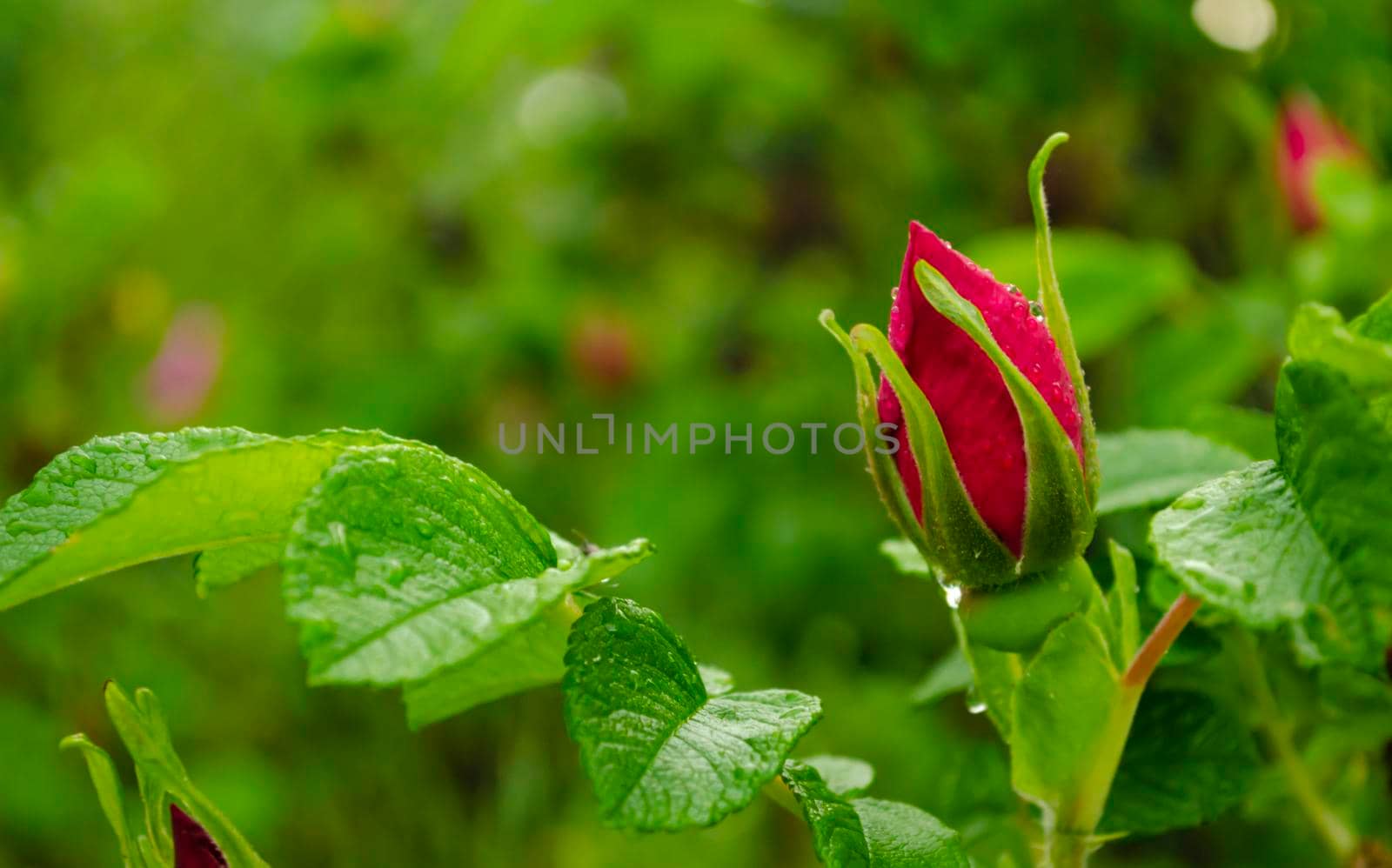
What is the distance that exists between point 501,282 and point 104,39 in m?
0.77

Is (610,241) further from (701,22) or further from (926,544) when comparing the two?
(926,544)

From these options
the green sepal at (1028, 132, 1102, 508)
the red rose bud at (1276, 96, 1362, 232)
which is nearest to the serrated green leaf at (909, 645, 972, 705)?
the green sepal at (1028, 132, 1102, 508)

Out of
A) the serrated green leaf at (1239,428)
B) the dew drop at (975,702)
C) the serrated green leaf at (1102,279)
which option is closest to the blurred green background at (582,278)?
the serrated green leaf at (1102,279)

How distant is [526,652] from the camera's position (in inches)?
13.4

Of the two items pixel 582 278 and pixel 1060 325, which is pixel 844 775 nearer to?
pixel 1060 325

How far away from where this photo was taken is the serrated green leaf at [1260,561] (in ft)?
0.83

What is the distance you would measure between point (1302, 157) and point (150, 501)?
922 mm

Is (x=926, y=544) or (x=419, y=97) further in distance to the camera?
(x=419, y=97)

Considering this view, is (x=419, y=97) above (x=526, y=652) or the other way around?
above

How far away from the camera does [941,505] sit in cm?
33

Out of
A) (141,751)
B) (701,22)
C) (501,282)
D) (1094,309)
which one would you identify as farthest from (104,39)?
(141,751)

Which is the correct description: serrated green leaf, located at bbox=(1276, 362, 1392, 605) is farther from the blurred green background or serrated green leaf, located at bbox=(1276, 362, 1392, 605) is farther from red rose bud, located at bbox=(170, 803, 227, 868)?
the blurred green background

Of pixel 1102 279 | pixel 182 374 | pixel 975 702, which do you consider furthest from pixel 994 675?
pixel 182 374

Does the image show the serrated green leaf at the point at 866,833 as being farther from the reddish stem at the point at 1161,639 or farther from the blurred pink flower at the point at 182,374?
the blurred pink flower at the point at 182,374
